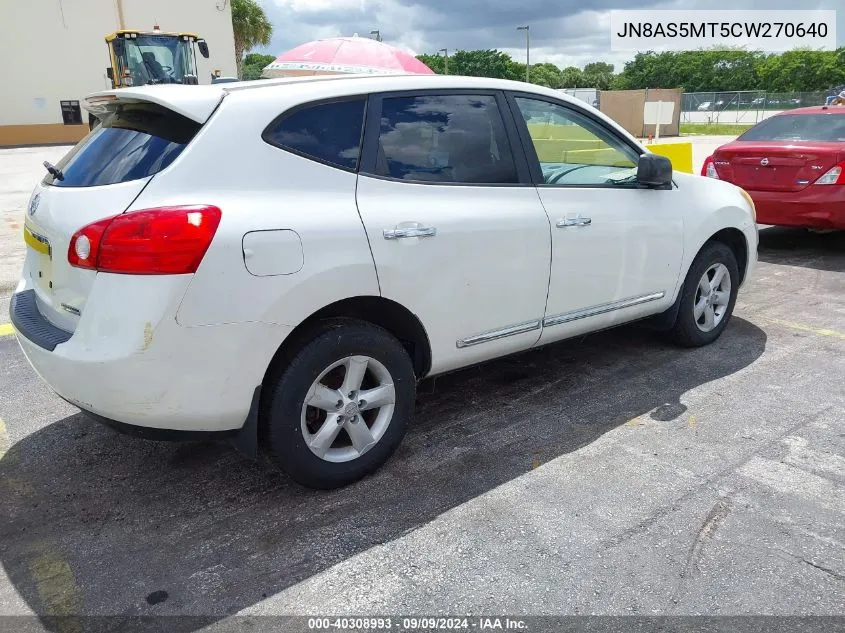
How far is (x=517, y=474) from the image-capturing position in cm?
333

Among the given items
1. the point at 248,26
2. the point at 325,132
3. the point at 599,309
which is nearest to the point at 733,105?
the point at 248,26

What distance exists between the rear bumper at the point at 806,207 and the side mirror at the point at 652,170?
3986mm

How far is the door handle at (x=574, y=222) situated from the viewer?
371 centimetres

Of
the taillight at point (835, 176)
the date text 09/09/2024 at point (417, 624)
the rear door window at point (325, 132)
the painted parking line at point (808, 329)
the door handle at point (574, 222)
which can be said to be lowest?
the date text 09/09/2024 at point (417, 624)

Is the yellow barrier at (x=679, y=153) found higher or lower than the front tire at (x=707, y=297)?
higher

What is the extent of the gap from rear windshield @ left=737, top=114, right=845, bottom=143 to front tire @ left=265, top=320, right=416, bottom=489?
21.8 feet

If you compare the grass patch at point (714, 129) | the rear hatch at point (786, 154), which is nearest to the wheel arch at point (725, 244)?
the rear hatch at point (786, 154)

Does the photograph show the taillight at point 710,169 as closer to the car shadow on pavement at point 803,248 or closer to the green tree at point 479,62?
the car shadow on pavement at point 803,248

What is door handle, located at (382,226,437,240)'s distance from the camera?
10.0 feet

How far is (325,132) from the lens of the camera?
304 centimetres

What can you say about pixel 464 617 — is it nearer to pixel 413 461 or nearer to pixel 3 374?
pixel 413 461

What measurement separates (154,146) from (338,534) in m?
1.69

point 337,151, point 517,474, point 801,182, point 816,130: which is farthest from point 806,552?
point 816,130

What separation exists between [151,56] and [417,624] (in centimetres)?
2606
